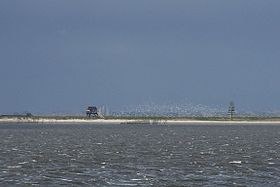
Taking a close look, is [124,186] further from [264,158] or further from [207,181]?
[264,158]

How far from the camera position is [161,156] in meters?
71.1

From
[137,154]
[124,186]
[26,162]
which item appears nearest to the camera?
[124,186]

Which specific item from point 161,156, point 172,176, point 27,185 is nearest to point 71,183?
point 27,185

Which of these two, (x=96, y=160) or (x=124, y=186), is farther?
(x=96, y=160)

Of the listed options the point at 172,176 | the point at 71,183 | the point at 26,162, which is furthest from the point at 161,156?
the point at 71,183

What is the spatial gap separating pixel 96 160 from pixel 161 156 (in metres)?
8.22

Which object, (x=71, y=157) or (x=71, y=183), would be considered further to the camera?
(x=71, y=157)

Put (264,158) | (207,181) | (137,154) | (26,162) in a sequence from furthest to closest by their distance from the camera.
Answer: (137,154) → (264,158) → (26,162) → (207,181)

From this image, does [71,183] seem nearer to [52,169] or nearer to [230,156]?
[52,169]

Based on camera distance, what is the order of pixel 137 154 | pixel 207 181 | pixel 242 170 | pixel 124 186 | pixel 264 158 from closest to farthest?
pixel 124 186
pixel 207 181
pixel 242 170
pixel 264 158
pixel 137 154

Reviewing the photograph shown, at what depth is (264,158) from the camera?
68438 mm

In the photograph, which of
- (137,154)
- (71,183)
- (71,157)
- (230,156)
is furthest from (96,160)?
(71,183)

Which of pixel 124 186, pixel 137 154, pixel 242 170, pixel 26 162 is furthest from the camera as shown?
pixel 137 154

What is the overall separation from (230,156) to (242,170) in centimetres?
1692
